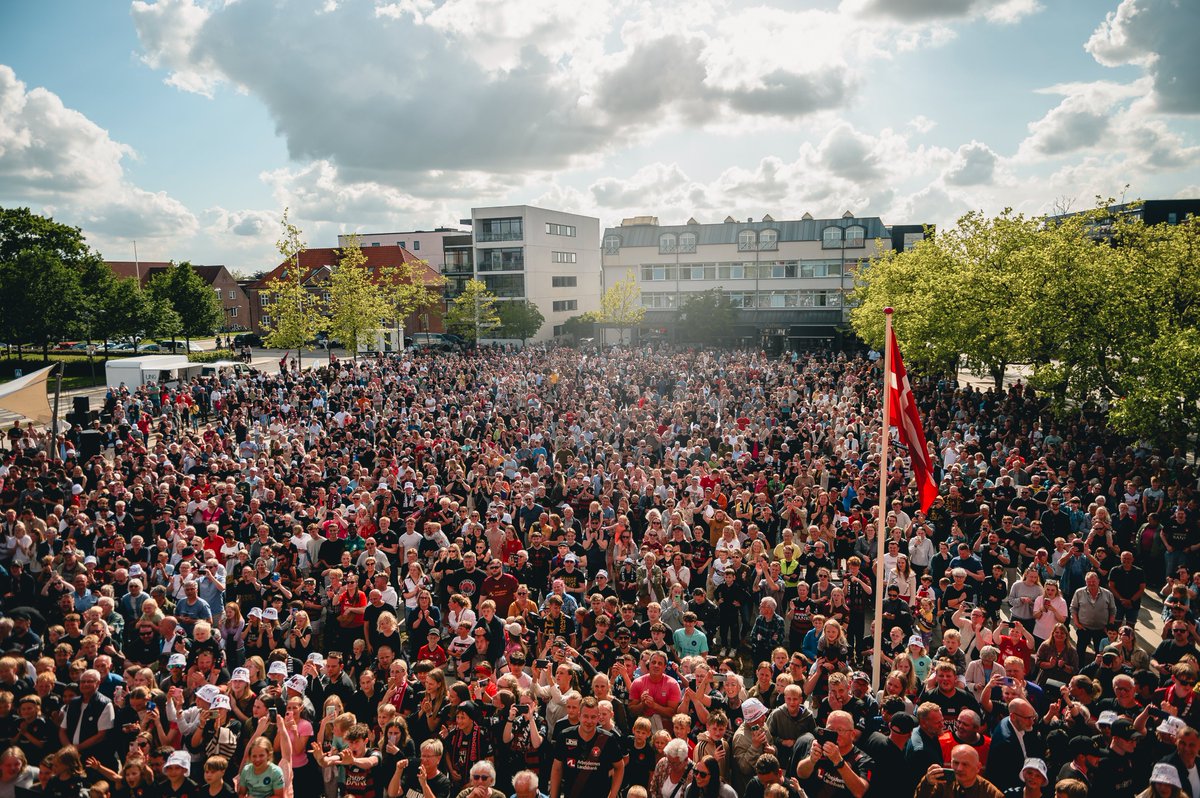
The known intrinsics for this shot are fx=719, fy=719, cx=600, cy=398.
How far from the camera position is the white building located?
6016 cm

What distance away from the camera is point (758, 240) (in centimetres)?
6106

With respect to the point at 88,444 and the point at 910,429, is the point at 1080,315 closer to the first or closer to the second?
the point at 910,429

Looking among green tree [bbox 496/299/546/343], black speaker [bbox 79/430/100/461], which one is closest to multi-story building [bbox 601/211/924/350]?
green tree [bbox 496/299/546/343]

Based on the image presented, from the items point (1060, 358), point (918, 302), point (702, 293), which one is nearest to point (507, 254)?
point (702, 293)

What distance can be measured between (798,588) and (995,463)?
8.01 m

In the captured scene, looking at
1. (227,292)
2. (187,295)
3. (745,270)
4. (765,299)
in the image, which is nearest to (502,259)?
(745,270)

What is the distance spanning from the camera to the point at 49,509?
511 inches

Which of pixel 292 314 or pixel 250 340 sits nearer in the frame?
pixel 292 314

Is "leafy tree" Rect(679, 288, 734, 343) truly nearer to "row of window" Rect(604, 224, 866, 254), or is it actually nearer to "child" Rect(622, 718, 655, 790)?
"row of window" Rect(604, 224, 866, 254)

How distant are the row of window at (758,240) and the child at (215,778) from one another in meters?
59.8

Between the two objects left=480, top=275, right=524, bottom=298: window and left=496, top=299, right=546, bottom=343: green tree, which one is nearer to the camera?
left=496, top=299, right=546, bottom=343: green tree

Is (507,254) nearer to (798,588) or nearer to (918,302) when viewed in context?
(918,302)

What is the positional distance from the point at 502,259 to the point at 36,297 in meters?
31.7

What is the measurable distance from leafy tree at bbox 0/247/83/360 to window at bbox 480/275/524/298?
28706 millimetres
